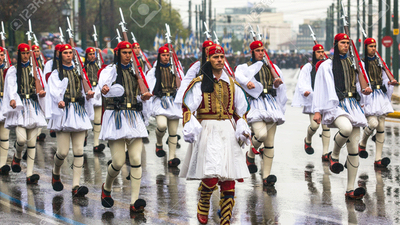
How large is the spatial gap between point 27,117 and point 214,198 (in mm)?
3229

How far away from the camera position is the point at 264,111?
8.70m

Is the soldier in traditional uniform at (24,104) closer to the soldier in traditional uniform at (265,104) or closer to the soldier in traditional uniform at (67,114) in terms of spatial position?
the soldier in traditional uniform at (67,114)

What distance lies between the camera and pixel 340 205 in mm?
7305

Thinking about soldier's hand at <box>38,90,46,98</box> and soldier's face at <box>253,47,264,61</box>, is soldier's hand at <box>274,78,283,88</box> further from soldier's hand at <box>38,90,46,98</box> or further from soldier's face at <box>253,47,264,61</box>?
soldier's hand at <box>38,90,46,98</box>

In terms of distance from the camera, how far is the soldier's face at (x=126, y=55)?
24.3 feet

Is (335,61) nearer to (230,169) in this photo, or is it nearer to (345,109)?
(345,109)

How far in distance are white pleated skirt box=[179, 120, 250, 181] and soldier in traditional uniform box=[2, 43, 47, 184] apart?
134 inches

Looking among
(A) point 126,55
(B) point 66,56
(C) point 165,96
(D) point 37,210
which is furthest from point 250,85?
(D) point 37,210

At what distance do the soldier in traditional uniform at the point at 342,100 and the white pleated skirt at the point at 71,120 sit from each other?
311 cm

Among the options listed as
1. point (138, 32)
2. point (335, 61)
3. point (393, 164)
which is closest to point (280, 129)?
point (393, 164)

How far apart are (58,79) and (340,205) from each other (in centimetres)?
403

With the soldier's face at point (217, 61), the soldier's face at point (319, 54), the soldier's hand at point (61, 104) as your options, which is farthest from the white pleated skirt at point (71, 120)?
the soldier's face at point (319, 54)

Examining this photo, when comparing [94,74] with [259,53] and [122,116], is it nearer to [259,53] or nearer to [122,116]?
[259,53]

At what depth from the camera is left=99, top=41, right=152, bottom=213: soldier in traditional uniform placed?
7.24 m
